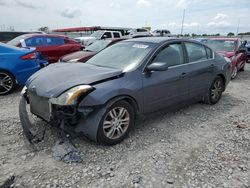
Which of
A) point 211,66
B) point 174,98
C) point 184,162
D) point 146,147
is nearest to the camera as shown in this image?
point 184,162

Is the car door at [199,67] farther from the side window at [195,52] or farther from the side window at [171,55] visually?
the side window at [171,55]

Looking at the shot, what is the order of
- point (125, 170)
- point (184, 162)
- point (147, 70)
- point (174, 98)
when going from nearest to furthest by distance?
point (125, 170), point (184, 162), point (147, 70), point (174, 98)

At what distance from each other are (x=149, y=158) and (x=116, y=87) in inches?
42.4

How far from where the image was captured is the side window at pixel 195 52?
430 cm

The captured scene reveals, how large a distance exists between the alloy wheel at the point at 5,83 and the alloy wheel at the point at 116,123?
370 cm

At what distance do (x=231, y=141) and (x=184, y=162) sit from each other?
1100 millimetres

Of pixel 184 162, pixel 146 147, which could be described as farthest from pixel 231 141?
pixel 146 147

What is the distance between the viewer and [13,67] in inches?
214

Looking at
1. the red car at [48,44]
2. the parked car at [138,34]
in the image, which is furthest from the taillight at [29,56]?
the parked car at [138,34]

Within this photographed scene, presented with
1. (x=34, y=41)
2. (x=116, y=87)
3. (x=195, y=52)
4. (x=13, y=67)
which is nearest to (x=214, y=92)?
(x=195, y=52)

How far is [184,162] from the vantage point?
2.85 meters

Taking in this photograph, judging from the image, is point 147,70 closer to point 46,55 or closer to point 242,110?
point 242,110

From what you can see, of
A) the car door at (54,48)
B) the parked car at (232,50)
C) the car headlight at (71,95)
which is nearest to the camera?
the car headlight at (71,95)

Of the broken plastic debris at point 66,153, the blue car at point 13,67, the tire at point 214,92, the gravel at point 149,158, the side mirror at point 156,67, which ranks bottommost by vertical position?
the gravel at point 149,158
